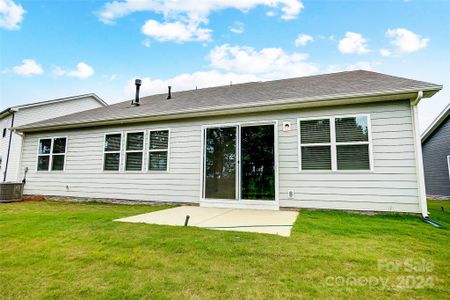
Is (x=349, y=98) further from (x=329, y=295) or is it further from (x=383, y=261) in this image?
(x=329, y=295)

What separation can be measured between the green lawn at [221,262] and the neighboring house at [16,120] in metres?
9.26

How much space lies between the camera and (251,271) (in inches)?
84.5

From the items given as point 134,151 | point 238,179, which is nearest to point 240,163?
point 238,179

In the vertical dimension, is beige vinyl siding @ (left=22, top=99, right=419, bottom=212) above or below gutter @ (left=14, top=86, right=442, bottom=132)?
below

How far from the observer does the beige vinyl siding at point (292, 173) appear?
473cm

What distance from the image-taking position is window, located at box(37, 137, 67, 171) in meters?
8.24

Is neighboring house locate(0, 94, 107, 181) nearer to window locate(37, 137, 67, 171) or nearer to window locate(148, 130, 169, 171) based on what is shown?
window locate(37, 137, 67, 171)

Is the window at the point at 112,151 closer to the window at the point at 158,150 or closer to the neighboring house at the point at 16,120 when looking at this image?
the window at the point at 158,150

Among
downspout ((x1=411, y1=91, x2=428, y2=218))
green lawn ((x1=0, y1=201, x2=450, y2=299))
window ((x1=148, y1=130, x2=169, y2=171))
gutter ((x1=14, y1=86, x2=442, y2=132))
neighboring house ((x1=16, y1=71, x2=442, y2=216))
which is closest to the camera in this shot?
green lawn ((x1=0, y1=201, x2=450, y2=299))

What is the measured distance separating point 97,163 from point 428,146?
15.8 m

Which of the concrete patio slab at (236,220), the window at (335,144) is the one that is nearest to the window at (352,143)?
the window at (335,144)

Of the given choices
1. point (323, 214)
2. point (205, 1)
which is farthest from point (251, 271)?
point (205, 1)

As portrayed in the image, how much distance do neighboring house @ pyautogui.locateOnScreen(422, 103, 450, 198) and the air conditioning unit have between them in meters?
16.7

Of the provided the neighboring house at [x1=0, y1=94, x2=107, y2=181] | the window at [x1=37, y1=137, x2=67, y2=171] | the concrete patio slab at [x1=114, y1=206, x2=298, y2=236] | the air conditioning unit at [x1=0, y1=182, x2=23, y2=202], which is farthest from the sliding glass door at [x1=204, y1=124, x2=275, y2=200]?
the neighboring house at [x1=0, y1=94, x2=107, y2=181]
